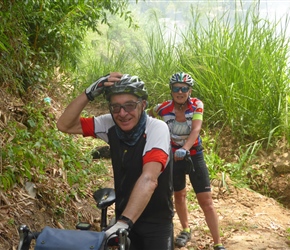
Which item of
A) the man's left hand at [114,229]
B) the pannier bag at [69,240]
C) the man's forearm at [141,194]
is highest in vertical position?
the man's forearm at [141,194]

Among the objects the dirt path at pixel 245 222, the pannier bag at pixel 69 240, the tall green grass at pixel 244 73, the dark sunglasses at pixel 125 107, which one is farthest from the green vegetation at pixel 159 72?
the pannier bag at pixel 69 240

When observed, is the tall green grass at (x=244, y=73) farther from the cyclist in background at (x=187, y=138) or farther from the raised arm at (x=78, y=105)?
the raised arm at (x=78, y=105)

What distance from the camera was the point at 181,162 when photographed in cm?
563

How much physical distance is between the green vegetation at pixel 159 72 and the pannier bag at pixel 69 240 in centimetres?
242

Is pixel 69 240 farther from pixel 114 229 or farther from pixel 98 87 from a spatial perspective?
pixel 98 87

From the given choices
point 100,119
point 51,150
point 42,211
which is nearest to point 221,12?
point 51,150

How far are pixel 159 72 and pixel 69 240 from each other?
359 inches

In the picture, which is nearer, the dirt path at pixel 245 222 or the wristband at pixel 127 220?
the wristband at pixel 127 220

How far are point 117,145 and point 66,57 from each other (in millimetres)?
4749

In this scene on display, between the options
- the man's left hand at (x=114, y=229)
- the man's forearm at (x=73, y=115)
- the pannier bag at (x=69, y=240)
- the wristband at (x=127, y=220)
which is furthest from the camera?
the man's forearm at (x=73, y=115)

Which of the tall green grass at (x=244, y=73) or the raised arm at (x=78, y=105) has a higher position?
the tall green grass at (x=244, y=73)

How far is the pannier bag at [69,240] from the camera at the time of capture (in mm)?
2600

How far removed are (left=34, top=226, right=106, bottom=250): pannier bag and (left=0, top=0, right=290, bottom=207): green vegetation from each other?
2416mm

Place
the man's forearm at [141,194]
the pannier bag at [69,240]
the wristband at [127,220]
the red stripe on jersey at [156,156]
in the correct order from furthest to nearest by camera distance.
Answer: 1. the red stripe on jersey at [156,156]
2. the man's forearm at [141,194]
3. the wristband at [127,220]
4. the pannier bag at [69,240]
